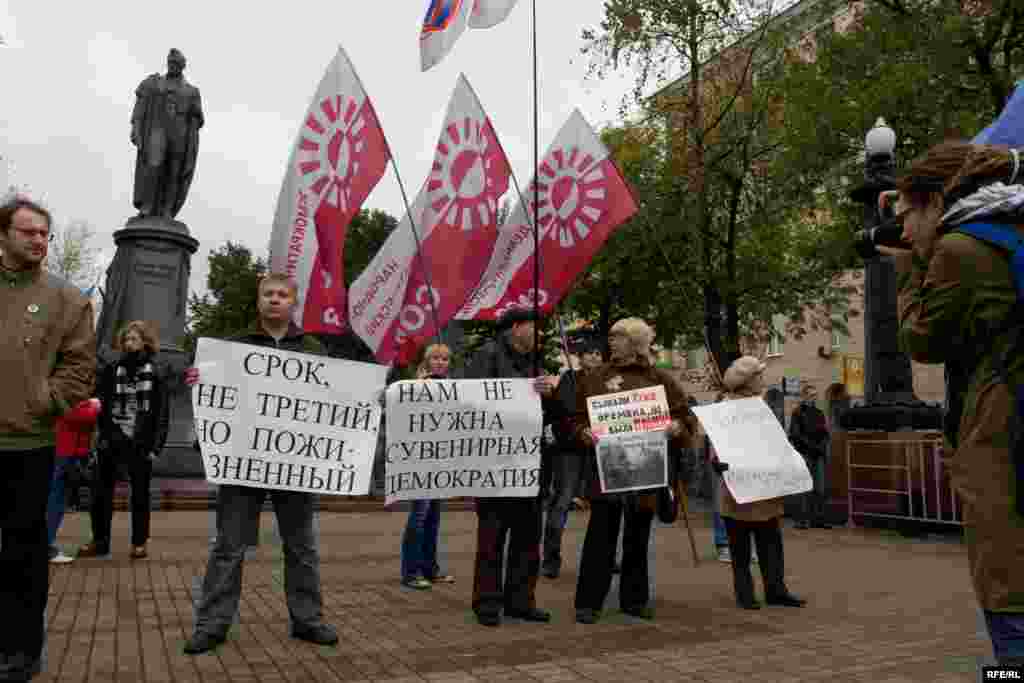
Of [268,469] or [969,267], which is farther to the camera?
[268,469]

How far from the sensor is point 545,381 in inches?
244

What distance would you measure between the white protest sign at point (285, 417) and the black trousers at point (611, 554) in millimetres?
1567

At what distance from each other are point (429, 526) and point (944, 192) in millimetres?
5519

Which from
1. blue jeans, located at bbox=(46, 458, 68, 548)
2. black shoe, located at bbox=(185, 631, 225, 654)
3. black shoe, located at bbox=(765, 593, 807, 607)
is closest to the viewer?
black shoe, located at bbox=(185, 631, 225, 654)

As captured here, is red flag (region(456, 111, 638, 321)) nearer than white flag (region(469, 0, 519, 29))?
No

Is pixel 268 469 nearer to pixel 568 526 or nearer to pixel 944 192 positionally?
pixel 944 192

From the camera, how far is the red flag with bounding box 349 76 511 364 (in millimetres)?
8016

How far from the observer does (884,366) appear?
43.3 feet

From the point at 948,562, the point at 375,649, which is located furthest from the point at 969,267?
the point at 948,562

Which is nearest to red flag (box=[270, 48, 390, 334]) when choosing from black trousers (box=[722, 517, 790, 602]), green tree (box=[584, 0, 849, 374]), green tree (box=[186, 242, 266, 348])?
black trousers (box=[722, 517, 790, 602])

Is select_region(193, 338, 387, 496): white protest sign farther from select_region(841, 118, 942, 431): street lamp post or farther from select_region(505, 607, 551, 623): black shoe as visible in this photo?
select_region(841, 118, 942, 431): street lamp post

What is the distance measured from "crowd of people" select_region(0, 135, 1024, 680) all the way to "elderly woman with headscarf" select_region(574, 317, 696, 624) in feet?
0.04

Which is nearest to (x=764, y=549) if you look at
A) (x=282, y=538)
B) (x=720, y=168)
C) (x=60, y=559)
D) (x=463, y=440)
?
(x=463, y=440)

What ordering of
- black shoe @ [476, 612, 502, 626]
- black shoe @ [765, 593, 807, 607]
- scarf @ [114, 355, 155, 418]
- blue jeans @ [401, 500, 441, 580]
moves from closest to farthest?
black shoe @ [476, 612, 502, 626]
black shoe @ [765, 593, 807, 607]
blue jeans @ [401, 500, 441, 580]
scarf @ [114, 355, 155, 418]
